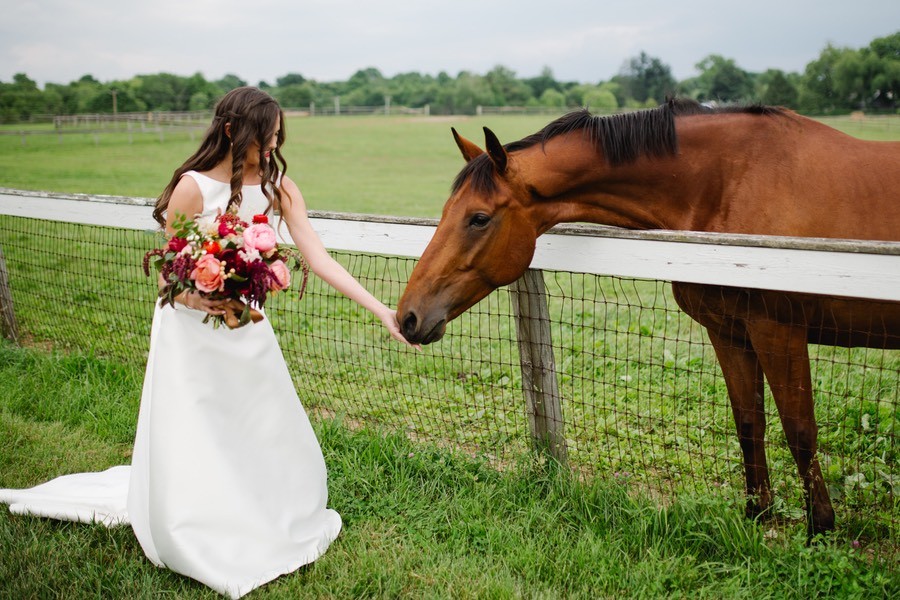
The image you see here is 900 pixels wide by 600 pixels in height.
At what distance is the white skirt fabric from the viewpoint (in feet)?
8.83

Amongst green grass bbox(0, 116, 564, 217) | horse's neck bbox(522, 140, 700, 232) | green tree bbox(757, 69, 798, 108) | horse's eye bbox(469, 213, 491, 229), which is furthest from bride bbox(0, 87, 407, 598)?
green tree bbox(757, 69, 798, 108)

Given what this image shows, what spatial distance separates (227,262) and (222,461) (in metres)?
0.87

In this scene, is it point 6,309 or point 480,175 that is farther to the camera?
point 6,309

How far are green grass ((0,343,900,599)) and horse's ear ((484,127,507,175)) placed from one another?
1558 millimetres

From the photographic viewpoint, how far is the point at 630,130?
9.88ft

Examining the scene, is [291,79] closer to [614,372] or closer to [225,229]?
[614,372]

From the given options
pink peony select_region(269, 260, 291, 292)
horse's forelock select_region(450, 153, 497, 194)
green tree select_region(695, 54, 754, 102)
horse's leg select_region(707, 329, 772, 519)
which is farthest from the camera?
green tree select_region(695, 54, 754, 102)

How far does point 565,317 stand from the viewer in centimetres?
661

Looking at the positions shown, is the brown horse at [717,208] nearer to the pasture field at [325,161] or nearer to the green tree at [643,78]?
the pasture field at [325,161]

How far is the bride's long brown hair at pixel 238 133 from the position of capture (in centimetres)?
289

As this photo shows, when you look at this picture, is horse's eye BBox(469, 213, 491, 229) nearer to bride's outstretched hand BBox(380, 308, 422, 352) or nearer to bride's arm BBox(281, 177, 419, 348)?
bride's outstretched hand BBox(380, 308, 422, 352)

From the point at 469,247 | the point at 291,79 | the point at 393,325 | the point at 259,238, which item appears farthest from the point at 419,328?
the point at 291,79

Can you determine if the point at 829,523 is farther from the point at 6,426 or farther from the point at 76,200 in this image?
the point at 76,200

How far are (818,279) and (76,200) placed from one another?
5.15 meters
